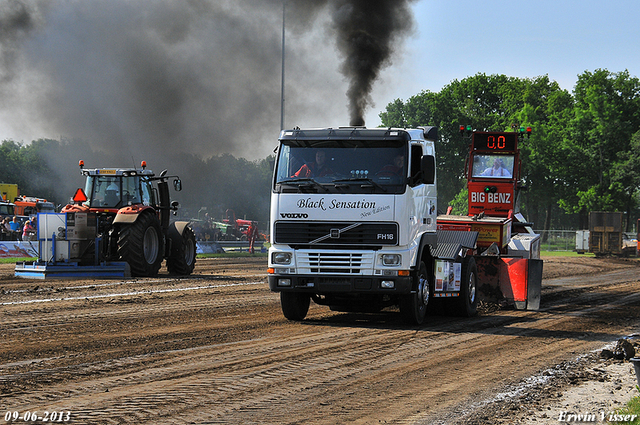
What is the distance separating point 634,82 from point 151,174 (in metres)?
49.6

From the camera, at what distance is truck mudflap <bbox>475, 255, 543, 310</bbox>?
47.0 ft

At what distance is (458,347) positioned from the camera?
9375 millimetres

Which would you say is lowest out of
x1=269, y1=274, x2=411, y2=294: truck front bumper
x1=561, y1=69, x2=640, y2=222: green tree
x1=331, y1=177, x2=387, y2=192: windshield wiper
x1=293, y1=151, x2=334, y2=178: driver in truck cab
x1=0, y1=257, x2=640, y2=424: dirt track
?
x1=0, y1=257, x2=640, y2=424: dirt track

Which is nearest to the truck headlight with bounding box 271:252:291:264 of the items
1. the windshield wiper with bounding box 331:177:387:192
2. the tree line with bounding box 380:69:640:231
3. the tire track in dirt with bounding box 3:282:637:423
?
the tire track in dirt with bounding box 3:282:637:423

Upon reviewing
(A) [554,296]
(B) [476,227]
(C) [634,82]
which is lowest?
(A) [554,296]

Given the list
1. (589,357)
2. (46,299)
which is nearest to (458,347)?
(589,357)

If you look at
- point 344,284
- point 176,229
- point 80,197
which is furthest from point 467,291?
point 80,197

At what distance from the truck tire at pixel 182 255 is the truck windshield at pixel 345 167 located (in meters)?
10.1

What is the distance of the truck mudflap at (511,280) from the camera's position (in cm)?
1434

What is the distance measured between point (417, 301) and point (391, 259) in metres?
1.11

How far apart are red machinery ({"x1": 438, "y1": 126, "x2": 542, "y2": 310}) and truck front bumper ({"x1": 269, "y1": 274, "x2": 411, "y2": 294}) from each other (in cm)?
470

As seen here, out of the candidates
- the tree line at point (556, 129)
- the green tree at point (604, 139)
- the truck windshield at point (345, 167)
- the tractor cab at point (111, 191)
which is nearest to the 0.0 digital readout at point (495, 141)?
the tractor cab at point (111, 191)

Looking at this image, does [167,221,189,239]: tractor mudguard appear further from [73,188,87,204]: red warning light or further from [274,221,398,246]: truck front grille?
[274,221,398,246]: truck front grille

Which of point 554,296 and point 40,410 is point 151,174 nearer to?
point 554,296
